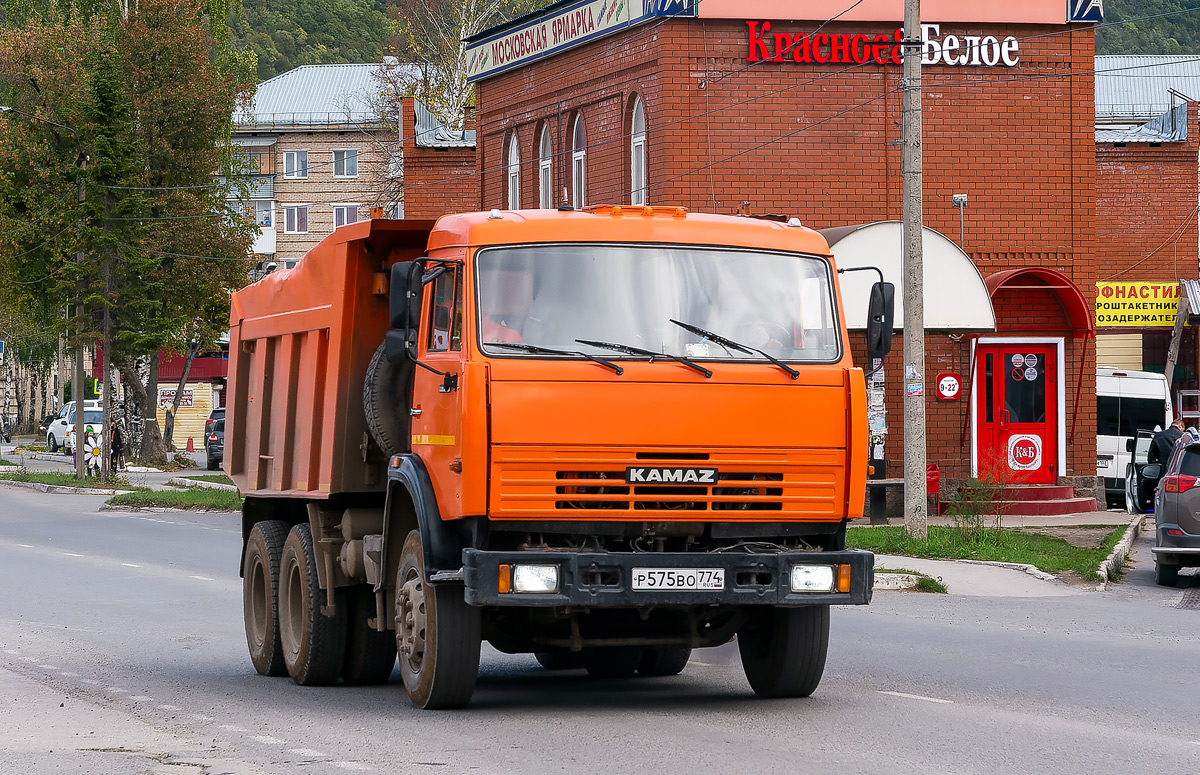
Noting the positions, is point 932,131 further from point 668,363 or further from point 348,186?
point 348,186

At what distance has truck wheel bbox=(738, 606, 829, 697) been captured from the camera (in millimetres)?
9375

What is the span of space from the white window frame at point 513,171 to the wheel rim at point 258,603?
21432 mm

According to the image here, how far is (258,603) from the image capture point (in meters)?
11.9

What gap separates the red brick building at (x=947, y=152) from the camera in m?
26.7

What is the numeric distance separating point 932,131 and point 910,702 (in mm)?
18494


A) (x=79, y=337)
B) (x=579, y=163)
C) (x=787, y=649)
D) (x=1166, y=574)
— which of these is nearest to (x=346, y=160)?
(x=79, y=337)

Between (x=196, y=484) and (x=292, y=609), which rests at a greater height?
(x=196, y=484)

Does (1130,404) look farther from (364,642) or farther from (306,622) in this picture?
(306,622)

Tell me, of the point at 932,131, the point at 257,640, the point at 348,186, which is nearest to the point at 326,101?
the point at 348,186

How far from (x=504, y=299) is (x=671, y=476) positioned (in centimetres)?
129

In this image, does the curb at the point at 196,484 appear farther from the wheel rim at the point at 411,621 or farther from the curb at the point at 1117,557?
the wheel rim at the point at 411,621

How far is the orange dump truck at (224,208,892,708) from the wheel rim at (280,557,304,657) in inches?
51.5

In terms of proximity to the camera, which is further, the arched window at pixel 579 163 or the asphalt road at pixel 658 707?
the arched window at pixel 579 163

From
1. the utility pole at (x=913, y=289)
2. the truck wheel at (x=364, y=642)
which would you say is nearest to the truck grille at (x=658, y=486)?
the truck wheel at (x=364, y=642)
